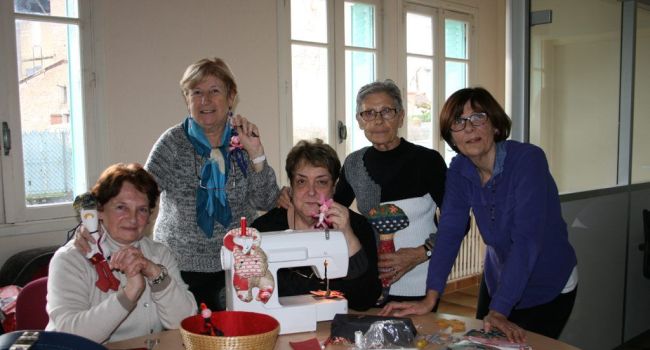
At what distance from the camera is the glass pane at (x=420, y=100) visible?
5.34m

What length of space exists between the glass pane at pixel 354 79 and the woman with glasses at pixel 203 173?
2.60 metres

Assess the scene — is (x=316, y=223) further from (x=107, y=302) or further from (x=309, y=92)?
(x=309, y=92)

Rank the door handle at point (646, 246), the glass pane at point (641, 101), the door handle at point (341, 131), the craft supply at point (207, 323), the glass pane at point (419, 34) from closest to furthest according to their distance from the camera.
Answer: the craft supply at point (207, 323) < the door handle at point (646, 246) < the glass pane at point (641, 101) < the door handle at point (341, 131) < the glass pane at point (419, 34)

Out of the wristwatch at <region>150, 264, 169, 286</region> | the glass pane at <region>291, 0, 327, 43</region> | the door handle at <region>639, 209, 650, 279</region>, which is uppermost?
the glass pane at <region>291, 0, 327, 43</region>

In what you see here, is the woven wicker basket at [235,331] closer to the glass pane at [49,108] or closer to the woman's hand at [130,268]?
the woman's hand at [130,268]

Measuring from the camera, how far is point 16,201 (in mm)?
3207

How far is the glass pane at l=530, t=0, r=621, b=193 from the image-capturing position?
3.17 metres

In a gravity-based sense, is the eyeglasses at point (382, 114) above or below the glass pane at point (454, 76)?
A: below

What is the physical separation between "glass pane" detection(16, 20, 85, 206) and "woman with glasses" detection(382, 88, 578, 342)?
2286 mm

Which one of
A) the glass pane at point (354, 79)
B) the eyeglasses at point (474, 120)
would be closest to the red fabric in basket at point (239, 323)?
the eyeglasses at point (474, 120)

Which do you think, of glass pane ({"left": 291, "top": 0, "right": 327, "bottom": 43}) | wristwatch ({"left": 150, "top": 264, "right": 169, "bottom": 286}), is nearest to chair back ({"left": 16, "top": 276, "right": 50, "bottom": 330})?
wristwatch ({"left": 150, "top": 264, "right": 169, "bottom": 286})

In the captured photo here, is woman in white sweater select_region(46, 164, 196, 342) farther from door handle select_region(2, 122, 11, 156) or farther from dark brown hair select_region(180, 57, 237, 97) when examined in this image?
door handle select_region(2, 122, 11, 156)

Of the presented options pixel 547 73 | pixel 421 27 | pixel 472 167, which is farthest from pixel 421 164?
pixel 421 27

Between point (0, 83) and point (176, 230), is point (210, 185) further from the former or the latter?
point (0, 83)
